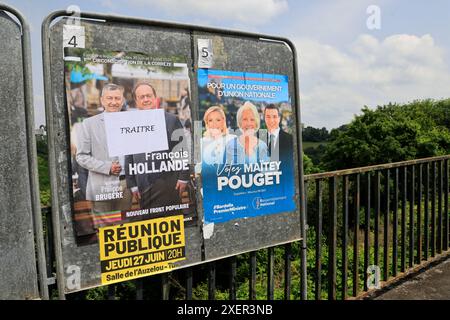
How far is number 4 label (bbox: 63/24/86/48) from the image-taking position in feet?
6.97

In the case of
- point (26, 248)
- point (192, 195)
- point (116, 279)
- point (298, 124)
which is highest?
point (298, 124)

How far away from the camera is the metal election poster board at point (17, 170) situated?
201cm

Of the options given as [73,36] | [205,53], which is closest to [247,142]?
[205,53]

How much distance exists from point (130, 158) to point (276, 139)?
1082 mm

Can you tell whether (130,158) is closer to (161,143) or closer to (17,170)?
(161,143)

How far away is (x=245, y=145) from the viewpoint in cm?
279

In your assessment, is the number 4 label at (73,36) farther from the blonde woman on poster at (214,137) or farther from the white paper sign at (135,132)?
the blonde woman on poster at (214,137)

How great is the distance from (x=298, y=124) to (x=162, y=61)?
113 centimetres

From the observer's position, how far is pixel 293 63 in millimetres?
3027

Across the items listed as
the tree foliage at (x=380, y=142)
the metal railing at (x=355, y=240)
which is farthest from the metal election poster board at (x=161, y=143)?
the tree foliage at (x=380, y=142)

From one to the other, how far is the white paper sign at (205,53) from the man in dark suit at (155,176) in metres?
0.38

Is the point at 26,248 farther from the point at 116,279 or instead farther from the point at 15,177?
the point at 116,279
